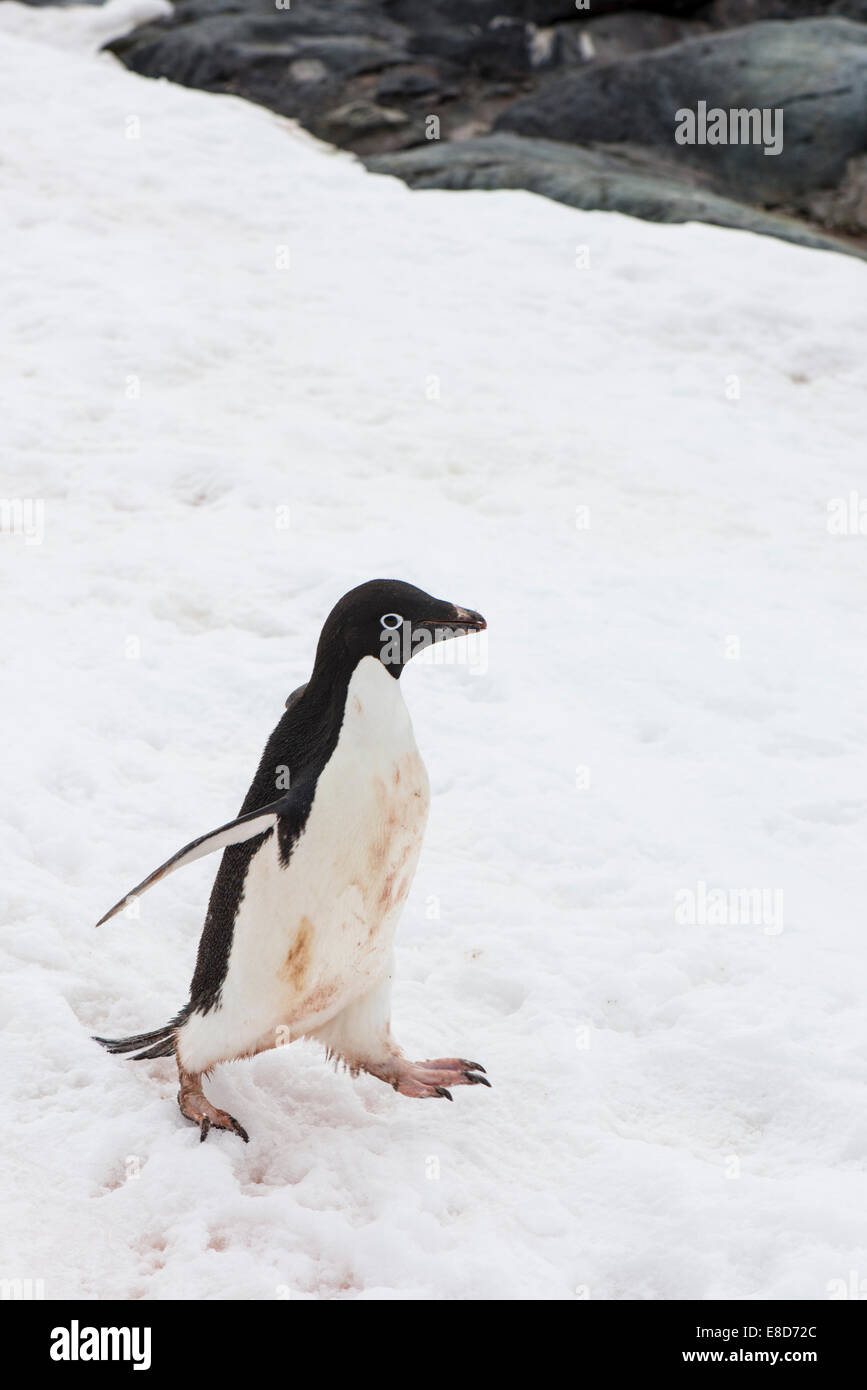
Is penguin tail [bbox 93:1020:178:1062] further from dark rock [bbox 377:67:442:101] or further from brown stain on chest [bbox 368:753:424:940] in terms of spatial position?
dark rock [bbox 377:67:442:101]

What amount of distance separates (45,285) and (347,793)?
628 centimetres

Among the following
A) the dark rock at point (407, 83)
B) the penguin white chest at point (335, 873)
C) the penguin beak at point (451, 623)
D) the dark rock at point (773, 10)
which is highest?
the penguin beak at point (451, 623)

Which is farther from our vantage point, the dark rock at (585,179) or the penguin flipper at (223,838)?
the dark rock at (585,179)

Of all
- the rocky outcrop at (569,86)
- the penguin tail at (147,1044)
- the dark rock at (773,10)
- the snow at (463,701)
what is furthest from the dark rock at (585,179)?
the penguin tail at (147,1044)

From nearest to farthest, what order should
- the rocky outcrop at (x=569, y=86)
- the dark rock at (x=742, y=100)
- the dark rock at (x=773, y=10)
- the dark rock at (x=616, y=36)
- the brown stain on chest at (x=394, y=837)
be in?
1. the brown stain on chest at (x=394, y=837)
2. the rocky outcrop at (x=569, y=86)
3. the dark rock at (x=742, y=100)
4. the dark rock at (x=773, y=10)
5. the dark rock at (x=616, y=36)

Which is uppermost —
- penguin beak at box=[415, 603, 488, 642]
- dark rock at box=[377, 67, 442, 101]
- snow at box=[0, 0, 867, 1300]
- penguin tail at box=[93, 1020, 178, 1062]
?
penguin beak at box=[415, 603, 488, 642]

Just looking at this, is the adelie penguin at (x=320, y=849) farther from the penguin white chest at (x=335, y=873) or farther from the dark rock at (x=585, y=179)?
the dark rock at (x=585, y=179)

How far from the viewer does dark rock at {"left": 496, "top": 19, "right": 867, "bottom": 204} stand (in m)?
11.0

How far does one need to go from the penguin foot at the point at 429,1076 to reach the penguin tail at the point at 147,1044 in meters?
0.45

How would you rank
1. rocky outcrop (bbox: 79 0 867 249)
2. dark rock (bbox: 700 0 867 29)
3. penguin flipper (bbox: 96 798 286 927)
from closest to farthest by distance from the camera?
1. penguin flipper (bbox: 96 798 286 927)
2. rocky outcrop (bbox: 79 0 867 249)
3. dark rock (bbox: 700 0 867 29)

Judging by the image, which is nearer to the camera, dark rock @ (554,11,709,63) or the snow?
the snow

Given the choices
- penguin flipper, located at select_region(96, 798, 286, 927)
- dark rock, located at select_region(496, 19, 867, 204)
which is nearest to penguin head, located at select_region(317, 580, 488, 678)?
penguin flipper, located at select_region(96, 798, 286, 927)

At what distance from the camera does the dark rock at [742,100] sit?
11.0 m

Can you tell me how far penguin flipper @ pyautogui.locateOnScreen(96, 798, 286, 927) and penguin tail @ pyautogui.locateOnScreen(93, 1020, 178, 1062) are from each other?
1.33 ft
